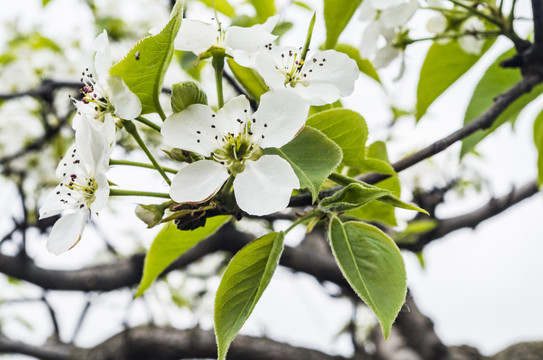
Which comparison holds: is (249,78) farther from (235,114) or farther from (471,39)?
(471,39)

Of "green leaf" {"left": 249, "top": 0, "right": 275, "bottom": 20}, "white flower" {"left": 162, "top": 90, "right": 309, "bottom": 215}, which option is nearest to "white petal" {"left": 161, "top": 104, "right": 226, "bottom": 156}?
"white flower" {"left": 162, "top": 90, "right": 309, "bottom": 215}

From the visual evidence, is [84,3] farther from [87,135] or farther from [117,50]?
[87,135]

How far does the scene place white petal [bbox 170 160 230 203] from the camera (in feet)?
1.55

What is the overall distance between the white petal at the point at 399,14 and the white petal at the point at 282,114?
1.16 feet

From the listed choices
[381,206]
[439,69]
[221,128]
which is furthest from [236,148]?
[439,69]

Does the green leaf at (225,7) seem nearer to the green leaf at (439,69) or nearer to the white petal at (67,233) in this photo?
the green leaf at (439,69)

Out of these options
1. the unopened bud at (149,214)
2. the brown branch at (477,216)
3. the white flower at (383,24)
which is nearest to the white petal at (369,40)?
the white flower at (383,24)

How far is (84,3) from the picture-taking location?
1814 millimetres


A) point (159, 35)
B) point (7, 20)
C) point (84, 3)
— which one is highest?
point (159, 35)

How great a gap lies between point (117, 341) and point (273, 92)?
1479 millimetres

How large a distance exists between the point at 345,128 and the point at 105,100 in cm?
26

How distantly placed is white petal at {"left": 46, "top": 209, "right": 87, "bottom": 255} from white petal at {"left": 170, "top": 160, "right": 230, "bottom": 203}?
14 cm

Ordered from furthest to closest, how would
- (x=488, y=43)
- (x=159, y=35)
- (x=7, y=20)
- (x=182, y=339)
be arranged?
(x=7, y=20)
(x=182, y=339)
(x=488, y=43)
(x=159, y=35)

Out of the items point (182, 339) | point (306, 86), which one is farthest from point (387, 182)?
point (182, 339)
